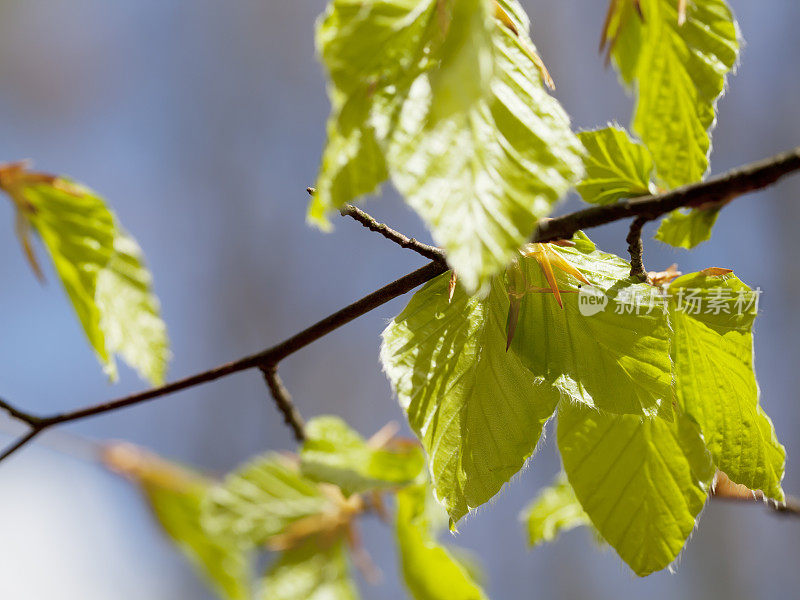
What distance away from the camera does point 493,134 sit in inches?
6.7

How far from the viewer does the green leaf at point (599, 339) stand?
8.9 inches

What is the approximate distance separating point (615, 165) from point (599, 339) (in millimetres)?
68

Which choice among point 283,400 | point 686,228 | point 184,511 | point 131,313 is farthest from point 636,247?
point 184,511

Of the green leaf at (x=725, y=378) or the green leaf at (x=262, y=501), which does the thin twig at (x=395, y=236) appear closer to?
the green leaf at (x=725, y=378)

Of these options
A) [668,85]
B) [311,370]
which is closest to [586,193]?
[668,85]

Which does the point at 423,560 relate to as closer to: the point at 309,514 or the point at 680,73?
the point at 309,514

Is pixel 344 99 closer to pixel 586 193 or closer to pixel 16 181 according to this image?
pixel 586 193

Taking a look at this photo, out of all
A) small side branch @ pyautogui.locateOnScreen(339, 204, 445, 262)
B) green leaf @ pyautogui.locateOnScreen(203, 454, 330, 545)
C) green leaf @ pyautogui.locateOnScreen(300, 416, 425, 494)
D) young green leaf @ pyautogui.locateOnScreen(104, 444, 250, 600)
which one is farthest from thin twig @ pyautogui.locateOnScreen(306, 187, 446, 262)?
young green leaf @ pyautogui.locateOnScreen(104, 444, 250, 600)

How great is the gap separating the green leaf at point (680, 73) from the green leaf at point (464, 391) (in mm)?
83

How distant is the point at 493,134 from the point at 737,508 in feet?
8.96

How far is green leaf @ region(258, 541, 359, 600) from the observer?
0.50 meters

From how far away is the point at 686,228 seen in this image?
241 millimetres

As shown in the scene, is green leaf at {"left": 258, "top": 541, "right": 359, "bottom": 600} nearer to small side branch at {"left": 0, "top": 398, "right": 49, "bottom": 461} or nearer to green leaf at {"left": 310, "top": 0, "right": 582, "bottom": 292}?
small side branch at {"left": 0, "top": 398, "right": 49, "bottom": 461}

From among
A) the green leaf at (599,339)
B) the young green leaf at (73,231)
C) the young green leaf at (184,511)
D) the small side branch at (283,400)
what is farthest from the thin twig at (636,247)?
the young green leaf at (184,511)
